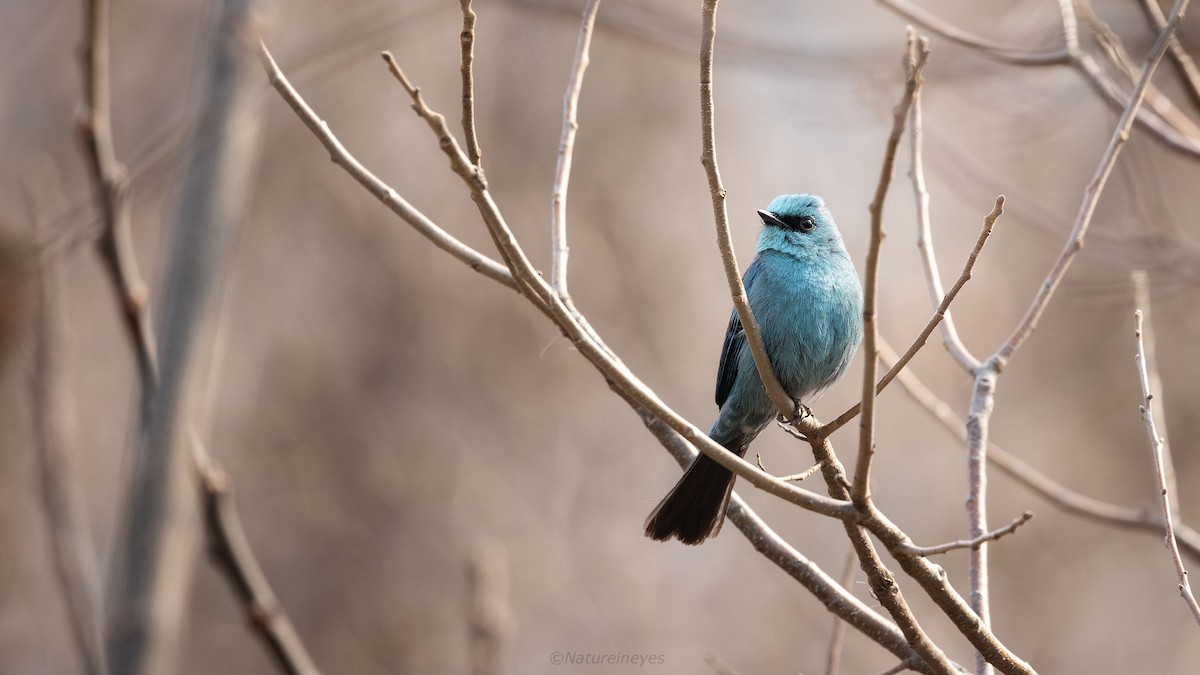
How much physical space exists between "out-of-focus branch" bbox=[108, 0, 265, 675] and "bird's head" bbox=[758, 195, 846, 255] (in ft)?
10.7

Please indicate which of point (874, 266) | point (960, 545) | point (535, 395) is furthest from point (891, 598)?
point (535, 395)

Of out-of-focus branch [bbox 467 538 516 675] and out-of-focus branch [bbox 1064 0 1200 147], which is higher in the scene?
out-of-focus branch [bbox 1064 0 1200 147]

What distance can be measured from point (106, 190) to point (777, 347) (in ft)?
9.68

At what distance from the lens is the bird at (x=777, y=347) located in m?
4.04

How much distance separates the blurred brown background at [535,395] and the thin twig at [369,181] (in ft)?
24.1

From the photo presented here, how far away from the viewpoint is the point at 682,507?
4.05m

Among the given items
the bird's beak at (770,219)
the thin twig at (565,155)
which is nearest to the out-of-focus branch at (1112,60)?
the bird's beak at (770,219)

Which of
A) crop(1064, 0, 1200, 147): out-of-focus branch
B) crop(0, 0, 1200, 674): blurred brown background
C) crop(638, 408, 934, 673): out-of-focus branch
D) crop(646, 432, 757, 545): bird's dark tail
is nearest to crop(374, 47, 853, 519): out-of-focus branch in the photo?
crop(638, 408, 934, 673): out-of-focus branch

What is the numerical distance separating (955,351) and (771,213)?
1334 millimetres

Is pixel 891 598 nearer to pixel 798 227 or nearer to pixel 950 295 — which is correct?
pixel 950 295

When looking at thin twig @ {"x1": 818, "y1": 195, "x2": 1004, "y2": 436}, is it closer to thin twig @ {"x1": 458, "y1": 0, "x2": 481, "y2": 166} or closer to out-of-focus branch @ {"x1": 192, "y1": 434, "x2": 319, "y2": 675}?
thin twig @ {"x1": 458, "y1": 0, "x2": 481, "y2": 166}

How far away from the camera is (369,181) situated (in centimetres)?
271

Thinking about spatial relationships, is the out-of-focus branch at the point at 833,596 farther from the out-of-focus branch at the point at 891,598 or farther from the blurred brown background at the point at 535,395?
the blurred brown background at the point at 535,395

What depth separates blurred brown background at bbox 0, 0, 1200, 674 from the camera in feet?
33.3
